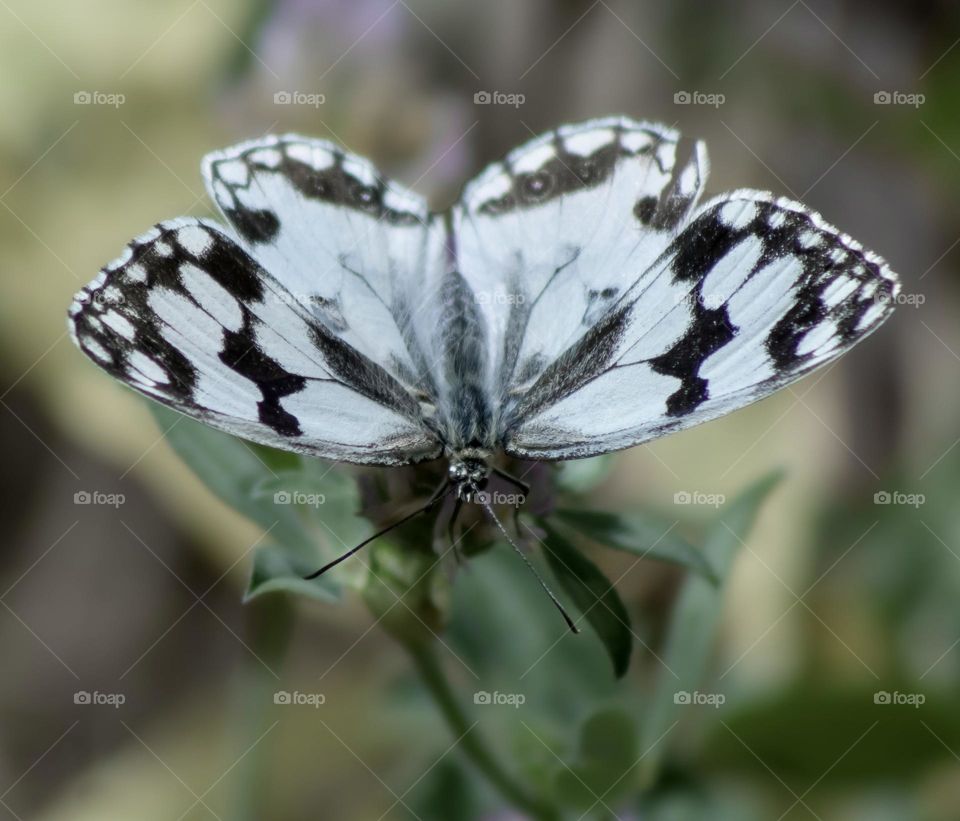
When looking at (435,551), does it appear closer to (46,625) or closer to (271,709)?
(271,709)

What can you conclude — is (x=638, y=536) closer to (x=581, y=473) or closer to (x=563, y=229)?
(x=581, y=473)

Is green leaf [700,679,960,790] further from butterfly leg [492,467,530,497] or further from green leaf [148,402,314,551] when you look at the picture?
green leaf [148,402,314,551]

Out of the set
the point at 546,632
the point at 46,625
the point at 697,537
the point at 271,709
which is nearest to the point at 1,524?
the point at 46,625
